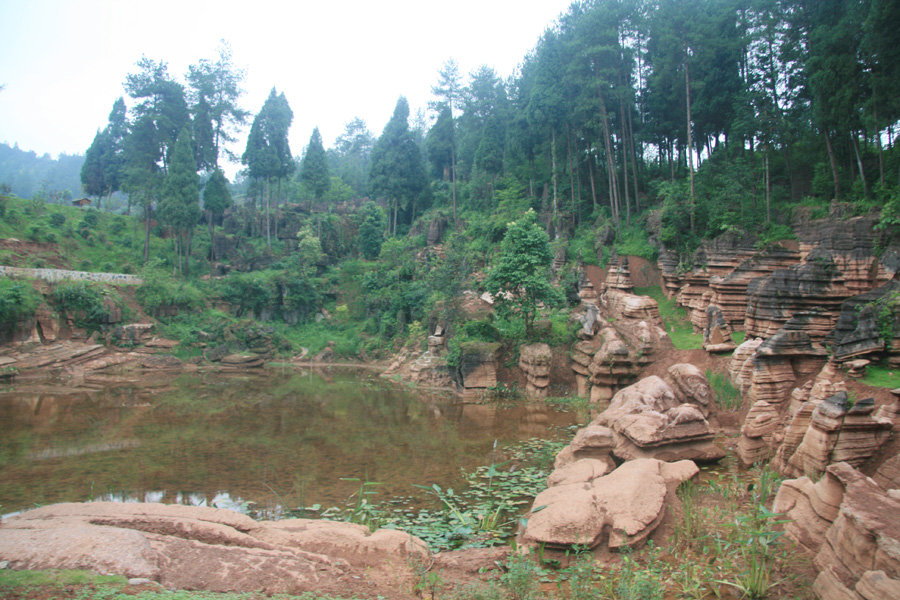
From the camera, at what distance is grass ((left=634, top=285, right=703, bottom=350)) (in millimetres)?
14886

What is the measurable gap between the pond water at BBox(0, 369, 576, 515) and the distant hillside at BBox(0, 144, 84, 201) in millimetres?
73298

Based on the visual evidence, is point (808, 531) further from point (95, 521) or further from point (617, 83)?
point (617, 83)

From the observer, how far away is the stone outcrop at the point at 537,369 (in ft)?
54.7

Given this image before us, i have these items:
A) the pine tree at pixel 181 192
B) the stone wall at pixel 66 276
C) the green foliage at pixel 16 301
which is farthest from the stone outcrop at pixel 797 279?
the pine tree at pixel 181 192

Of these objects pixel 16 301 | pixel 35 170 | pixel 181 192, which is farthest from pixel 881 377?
pixel 35 170

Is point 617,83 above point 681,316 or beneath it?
above

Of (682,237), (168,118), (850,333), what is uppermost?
(168,118)

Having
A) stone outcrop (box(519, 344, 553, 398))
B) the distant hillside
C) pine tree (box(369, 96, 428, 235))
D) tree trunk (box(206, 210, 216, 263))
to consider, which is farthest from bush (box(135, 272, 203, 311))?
the distant hillside

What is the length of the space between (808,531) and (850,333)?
5.34m

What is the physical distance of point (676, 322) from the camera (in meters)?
18.1

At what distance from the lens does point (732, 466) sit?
811 cm

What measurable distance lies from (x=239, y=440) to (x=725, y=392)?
11.0 meters

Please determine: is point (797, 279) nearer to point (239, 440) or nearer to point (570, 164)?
point (239, 440)

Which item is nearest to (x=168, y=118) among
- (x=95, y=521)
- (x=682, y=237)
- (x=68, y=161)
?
(x=682, y=237)
